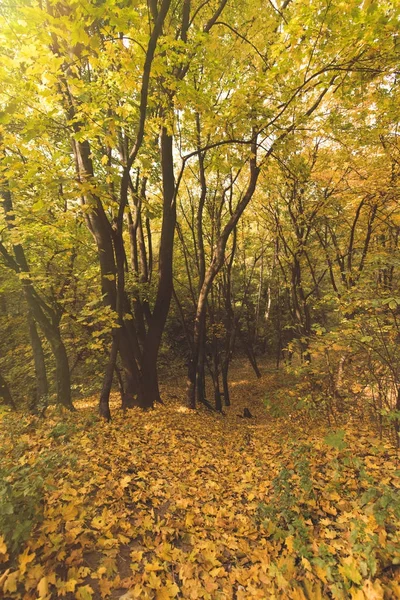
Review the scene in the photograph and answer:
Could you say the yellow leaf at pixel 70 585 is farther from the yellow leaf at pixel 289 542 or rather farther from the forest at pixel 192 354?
the yellow leaf at pixel 289 542

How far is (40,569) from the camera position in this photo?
7.69ft

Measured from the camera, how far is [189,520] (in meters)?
3.58

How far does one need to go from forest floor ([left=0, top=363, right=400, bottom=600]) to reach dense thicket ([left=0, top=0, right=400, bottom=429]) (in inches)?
58.1

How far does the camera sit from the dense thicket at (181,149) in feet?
15.0

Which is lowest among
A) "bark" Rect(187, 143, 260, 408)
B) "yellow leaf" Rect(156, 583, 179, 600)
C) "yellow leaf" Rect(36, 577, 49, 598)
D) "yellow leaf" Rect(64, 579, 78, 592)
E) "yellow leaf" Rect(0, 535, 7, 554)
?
"yellow leaf" Rect(156, 583, 179, 600)

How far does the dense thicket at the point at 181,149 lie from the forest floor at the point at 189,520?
1.48 meters

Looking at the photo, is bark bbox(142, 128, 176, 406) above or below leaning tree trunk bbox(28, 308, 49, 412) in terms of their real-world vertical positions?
above

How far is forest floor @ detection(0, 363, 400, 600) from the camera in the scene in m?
2.48

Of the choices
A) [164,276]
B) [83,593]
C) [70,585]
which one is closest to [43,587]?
[70,585]

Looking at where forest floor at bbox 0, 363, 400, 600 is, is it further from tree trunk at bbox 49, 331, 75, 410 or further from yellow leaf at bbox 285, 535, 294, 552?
tree trunk at bbox 49, 331, 75, 410

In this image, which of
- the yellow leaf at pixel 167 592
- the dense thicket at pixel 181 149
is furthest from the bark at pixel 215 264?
the yellow leaf at pixel 167 592

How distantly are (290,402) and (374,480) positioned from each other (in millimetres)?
4897

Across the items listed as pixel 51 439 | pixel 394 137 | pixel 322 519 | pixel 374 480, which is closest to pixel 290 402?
pixel 374 480

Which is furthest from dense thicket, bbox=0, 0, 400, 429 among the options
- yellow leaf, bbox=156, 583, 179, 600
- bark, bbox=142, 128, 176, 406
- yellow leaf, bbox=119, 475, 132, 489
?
yellow leaf, bbox=156, 583, 179, 600
